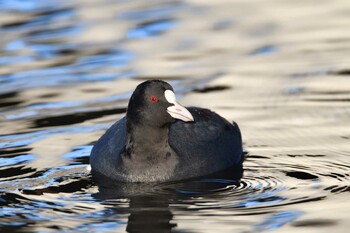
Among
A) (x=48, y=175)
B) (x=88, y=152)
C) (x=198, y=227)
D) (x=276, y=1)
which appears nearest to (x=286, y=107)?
(x=88, y=152)

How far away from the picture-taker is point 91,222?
777 centimetres

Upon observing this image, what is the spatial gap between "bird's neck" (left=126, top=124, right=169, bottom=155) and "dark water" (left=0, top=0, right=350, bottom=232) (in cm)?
36

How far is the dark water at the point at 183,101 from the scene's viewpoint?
8.02 m

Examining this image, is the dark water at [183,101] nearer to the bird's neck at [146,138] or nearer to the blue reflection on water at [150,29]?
the blue reflection on water at [150,29]

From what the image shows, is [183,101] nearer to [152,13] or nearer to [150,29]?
[150,29]

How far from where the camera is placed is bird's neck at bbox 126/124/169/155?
9.15 meters

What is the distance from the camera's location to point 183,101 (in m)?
11.5

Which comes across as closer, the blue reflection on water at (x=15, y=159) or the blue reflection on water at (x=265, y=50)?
the blue reflection on water at (x=15, y=159)

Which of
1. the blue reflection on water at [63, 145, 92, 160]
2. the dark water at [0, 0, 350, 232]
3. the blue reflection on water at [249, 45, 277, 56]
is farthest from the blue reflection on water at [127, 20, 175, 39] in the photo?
the blue reflection on water at [63, 145, 92, 160]

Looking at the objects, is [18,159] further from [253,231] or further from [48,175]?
[253,231]

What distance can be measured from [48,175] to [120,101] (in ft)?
7.93

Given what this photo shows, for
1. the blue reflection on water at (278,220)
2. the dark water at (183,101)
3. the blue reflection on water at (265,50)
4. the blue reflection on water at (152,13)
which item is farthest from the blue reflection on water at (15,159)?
the blue reflection on water at (152,13)

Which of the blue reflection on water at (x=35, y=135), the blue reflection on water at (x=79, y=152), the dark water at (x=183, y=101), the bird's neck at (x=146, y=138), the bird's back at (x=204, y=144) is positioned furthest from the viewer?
the blue reflection on water at (x=35, y=135)

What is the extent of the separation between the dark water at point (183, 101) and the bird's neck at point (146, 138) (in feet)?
1.17
